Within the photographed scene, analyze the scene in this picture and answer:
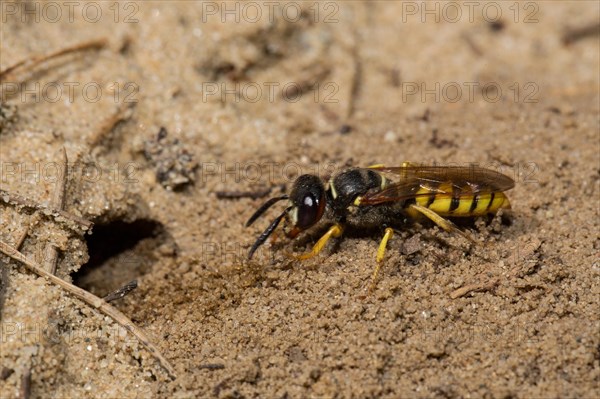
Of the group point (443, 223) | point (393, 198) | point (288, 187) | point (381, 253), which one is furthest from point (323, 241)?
point (288, 187)

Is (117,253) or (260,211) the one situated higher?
(260,211)

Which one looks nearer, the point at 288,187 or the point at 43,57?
the point at 288,187

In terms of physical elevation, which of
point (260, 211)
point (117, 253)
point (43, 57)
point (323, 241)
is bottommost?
point (117, 253)

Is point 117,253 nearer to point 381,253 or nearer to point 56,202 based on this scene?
point 56,202

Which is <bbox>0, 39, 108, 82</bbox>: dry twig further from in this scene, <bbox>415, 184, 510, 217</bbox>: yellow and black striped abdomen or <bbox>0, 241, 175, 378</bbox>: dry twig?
<bbox>415, 184, 510, 217</bbox>: yellow and black striped abdomen

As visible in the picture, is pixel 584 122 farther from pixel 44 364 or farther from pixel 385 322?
pixel 44 364

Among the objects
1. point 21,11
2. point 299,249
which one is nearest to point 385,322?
point 299,249

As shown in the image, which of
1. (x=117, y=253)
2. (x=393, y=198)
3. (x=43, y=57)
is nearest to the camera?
(x=393, y=198)
